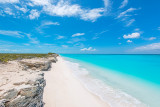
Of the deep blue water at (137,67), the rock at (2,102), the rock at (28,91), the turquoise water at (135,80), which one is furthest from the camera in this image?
the deep blue water at (137,67)

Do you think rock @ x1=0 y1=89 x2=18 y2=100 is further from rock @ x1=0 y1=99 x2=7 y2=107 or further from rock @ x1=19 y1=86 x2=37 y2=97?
rock @ x1=19 y1=86 x2=37 y2=97

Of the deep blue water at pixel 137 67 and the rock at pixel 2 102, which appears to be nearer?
the rock at pixel 2 102

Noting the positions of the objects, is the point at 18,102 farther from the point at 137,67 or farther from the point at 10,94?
the point at 137,67

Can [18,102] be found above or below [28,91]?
below

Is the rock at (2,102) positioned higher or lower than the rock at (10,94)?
lower

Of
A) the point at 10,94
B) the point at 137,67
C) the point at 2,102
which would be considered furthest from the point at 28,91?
the point at 137,67

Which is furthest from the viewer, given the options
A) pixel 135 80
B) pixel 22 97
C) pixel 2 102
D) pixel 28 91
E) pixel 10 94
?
pixel 135 80

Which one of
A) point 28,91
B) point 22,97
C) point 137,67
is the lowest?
point 137,67

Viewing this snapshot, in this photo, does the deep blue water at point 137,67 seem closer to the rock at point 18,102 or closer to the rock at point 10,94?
the rock at point 18,102

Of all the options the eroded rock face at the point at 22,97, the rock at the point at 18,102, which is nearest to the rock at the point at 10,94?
the eroded rock face at the point at 22,97

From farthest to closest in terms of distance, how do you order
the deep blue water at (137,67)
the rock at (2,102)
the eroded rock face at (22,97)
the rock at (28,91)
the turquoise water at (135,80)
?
the deep blue water at (137,67) → the turquoise water at (135,80) → the rock at (28,91) → the eroded rock face at (22,97) → the rock at (2,102)

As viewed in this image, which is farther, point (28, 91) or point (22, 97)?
point (28, 91)

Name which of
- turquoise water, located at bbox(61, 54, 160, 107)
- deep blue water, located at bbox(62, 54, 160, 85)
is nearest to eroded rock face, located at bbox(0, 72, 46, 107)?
turquoise water, located at bbox(61, 54, 160, 107)

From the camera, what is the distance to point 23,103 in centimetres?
308
